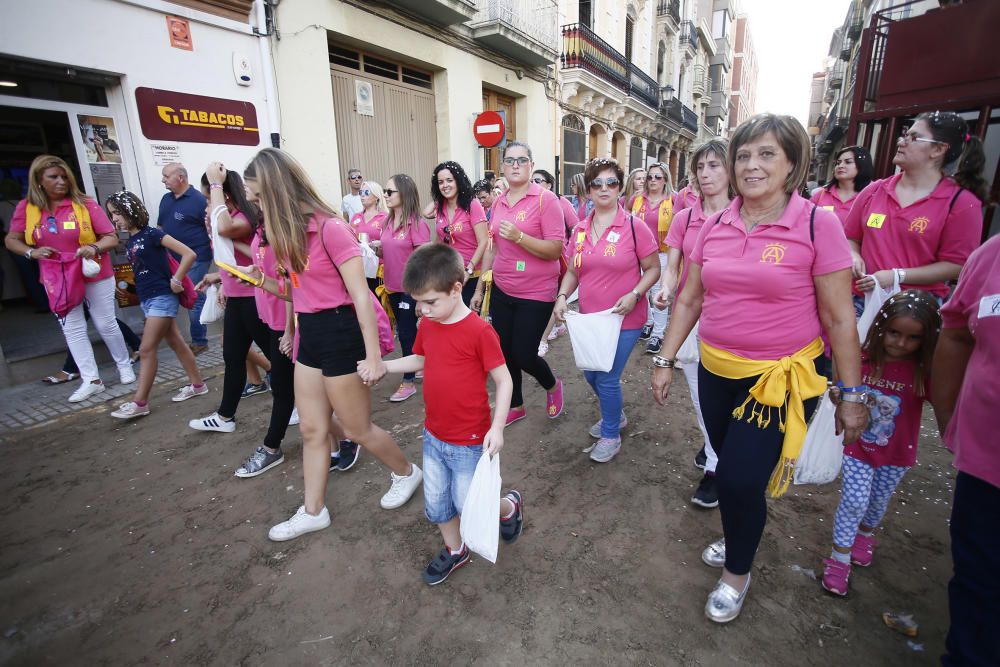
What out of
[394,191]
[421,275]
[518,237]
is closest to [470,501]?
[421,275]

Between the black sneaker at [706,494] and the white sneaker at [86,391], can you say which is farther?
the white sneaker at [86,391]

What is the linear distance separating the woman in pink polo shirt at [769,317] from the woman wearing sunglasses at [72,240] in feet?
17.8

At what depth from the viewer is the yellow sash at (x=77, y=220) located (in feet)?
14.8

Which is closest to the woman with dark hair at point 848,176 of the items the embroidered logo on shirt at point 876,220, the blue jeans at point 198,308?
the embroidered logo on shirt at point 876,220

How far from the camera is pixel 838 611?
215 cm

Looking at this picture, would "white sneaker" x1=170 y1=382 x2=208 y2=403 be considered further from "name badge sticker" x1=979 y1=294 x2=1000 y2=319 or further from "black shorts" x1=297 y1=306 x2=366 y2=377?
"name badge sticker" x1=979 y1=294 x2=1000 y2=319

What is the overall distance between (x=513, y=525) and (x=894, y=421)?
5.97ft

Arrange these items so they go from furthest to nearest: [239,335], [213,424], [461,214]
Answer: [461,214] < [213,424] < [239,335]

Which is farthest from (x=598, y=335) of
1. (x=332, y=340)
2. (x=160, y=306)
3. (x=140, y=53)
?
(x=140, y=53)

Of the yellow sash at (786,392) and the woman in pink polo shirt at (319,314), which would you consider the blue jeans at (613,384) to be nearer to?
the yellow sash at (786,392)

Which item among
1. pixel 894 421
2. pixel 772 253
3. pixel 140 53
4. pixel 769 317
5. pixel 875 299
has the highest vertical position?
pixel 140 53

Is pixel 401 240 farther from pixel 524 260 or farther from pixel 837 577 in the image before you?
pixel 837 577

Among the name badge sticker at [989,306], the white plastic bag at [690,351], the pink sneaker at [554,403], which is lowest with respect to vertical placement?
the pink sneaker at [554,403]

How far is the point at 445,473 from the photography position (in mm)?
2289
